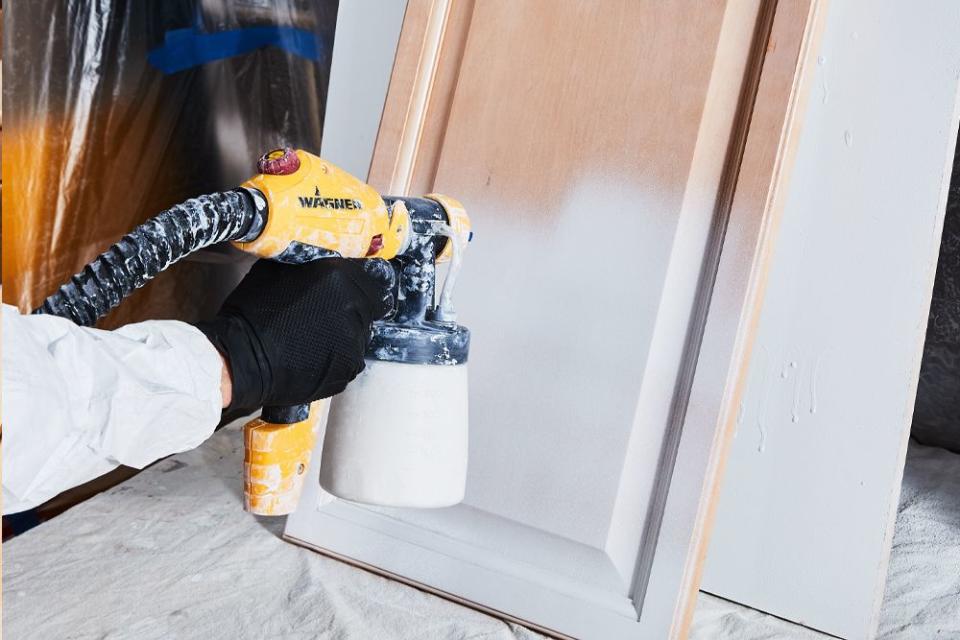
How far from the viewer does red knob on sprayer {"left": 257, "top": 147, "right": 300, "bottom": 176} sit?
1.02 meters

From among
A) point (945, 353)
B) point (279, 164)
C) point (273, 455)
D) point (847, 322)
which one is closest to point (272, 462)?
point (273, 455)

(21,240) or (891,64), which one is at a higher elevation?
(891,64)

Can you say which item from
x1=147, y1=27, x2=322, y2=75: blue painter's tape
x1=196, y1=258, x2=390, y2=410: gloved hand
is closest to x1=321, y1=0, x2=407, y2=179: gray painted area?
x1=147, y1=27, x2=322, y2=75: blue painter's tape

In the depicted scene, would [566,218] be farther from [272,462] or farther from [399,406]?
[272,462]

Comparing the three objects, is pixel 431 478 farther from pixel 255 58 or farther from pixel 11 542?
pixel 255 58

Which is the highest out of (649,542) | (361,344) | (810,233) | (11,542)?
(810,233)

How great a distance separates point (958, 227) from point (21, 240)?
235 centimetres

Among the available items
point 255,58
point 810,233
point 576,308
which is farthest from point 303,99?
point 810,233

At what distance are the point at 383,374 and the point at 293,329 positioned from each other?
16 cm

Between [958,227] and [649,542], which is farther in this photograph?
[958,227]

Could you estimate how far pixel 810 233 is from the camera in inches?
63.9

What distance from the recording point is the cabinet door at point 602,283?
1505 millimetres

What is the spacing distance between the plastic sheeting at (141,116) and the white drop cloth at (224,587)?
1.59ft

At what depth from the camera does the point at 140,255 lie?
0.92 metres
